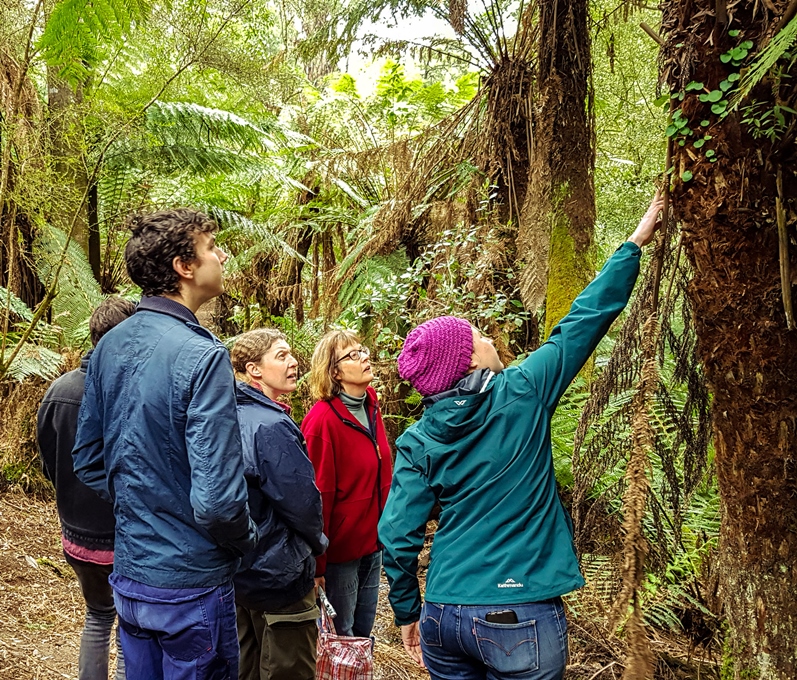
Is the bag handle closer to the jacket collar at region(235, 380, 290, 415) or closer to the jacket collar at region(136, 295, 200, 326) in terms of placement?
the jacket collar at region(235, 380, 290, 415)

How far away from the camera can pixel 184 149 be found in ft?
25.1

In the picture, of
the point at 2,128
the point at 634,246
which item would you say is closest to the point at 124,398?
the point at 634,246

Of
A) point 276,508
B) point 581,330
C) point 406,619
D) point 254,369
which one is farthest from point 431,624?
point 254,369

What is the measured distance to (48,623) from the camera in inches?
172

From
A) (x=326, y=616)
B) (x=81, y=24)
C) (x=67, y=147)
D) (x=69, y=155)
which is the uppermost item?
(x=81, y=24)

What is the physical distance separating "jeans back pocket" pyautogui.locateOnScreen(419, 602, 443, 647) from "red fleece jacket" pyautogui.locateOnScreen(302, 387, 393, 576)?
115 centimetres

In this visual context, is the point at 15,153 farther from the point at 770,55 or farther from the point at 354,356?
the point at 770,55

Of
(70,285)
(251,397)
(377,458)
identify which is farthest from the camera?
(70,285)

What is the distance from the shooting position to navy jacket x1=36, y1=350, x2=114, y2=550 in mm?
3135

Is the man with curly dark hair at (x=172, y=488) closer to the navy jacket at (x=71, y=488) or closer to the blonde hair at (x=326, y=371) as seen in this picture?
the navy jacket at (x=71, y=488)

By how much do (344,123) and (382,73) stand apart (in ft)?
3.19

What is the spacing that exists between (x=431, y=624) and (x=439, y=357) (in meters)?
0.84

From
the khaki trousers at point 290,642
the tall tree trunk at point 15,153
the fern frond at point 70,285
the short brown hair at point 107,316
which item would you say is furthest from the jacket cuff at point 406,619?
the fern frond at point 70,285

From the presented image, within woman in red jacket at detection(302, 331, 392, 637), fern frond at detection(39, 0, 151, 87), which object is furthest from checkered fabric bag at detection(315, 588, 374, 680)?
Answer: fern frond at detection(39, 0, 151, 87)
